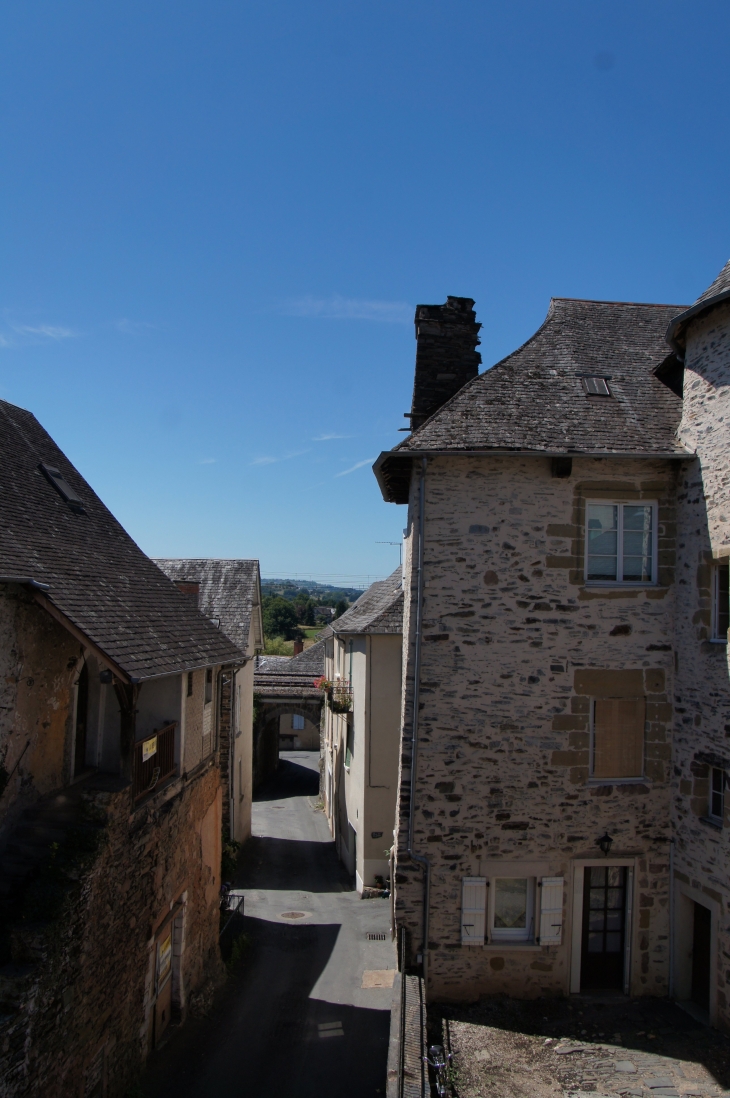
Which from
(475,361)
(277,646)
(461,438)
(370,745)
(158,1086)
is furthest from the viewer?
(277,646)

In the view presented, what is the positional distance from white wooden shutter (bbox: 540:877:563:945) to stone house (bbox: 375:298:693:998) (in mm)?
20

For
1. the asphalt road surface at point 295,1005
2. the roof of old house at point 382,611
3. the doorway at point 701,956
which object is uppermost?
the roof of old house at point 382,611

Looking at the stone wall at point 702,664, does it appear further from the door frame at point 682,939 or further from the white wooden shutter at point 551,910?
the white wooden shutter at point 551,910

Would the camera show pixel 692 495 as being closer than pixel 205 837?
Yes

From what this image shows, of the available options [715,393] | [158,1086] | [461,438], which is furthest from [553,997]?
[715,393]

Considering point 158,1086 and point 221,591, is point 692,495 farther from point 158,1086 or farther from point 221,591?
point 221,591

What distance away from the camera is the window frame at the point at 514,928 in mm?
10531

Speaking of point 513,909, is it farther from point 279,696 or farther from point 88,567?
point 279,696

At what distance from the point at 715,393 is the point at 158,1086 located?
12041 mm

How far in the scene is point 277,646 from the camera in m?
64.8

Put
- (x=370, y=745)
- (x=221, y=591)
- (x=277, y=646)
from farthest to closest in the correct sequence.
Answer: (x=277, y=646), (x=221, y=591), (x=370, y=745)

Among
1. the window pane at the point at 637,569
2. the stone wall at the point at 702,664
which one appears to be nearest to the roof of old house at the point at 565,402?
the stone wall at the point at 702,664

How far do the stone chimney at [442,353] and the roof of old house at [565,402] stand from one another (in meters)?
Answer: 1.01

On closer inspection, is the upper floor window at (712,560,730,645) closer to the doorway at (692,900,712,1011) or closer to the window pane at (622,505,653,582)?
the window pane at (622,505,653,582)
